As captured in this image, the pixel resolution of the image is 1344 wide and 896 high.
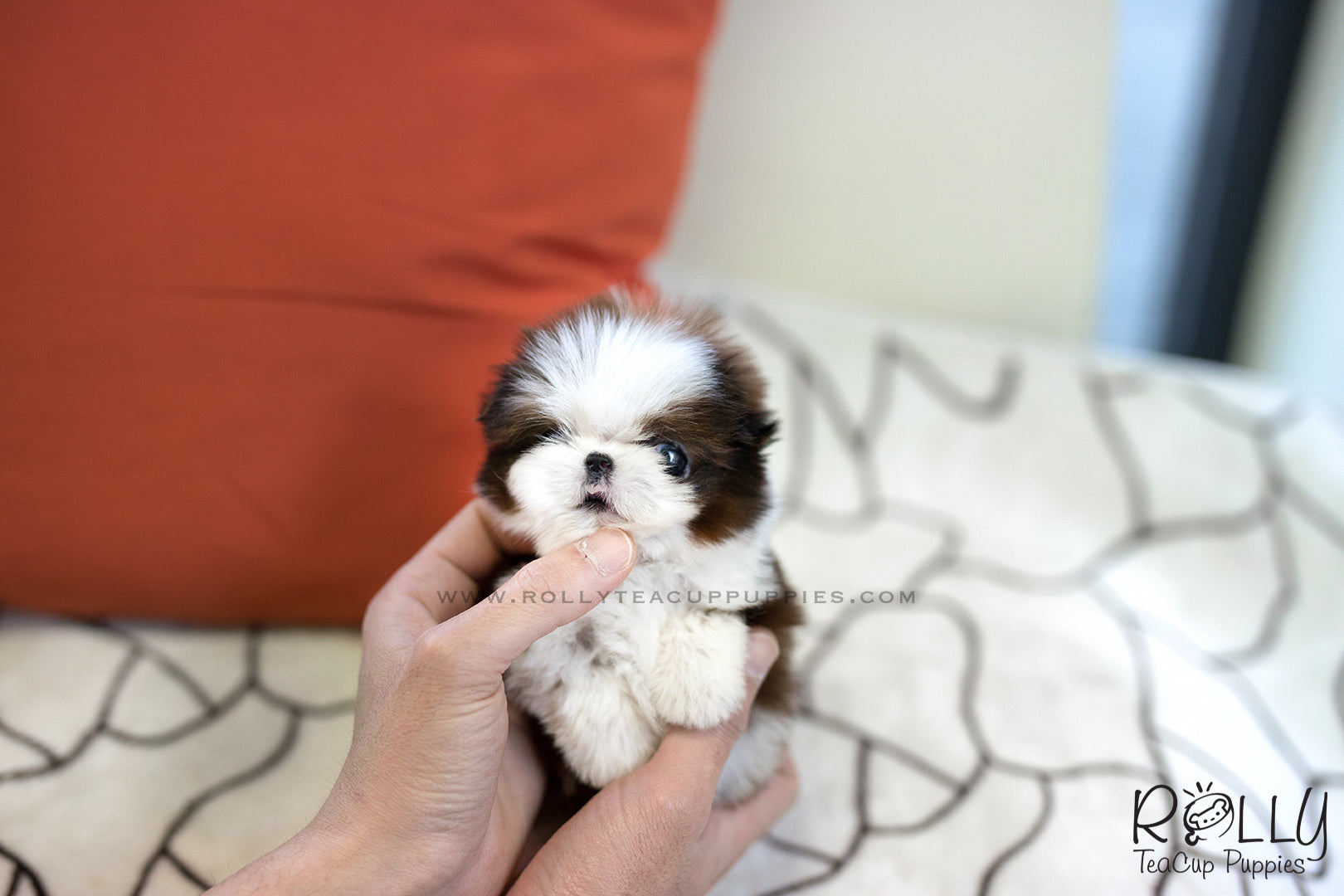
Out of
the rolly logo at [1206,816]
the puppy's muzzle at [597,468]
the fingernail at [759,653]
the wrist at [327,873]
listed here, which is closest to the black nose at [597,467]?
the puppy's muzzle at [597,468]

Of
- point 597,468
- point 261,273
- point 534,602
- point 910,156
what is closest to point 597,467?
point 597,468

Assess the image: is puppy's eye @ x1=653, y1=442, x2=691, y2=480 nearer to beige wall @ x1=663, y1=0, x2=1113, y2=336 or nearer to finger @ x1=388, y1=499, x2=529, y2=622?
finger @ x1=388, y1=499, x2=529, y2=622

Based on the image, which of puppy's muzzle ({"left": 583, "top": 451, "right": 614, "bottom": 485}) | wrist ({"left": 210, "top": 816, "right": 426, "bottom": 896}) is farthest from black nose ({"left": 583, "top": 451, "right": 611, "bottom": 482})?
wrist ({"left": 210, "top": 816, "right": 426, "bottom": 896})

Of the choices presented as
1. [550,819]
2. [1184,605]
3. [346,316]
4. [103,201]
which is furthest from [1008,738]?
[103,201]

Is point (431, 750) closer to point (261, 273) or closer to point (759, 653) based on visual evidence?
point (759, 653)

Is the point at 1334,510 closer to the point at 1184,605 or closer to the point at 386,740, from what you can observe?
the point at 1184,605

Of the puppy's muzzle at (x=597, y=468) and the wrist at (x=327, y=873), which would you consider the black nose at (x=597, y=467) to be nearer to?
the puppy's muzzle at (x=597, y=468)
